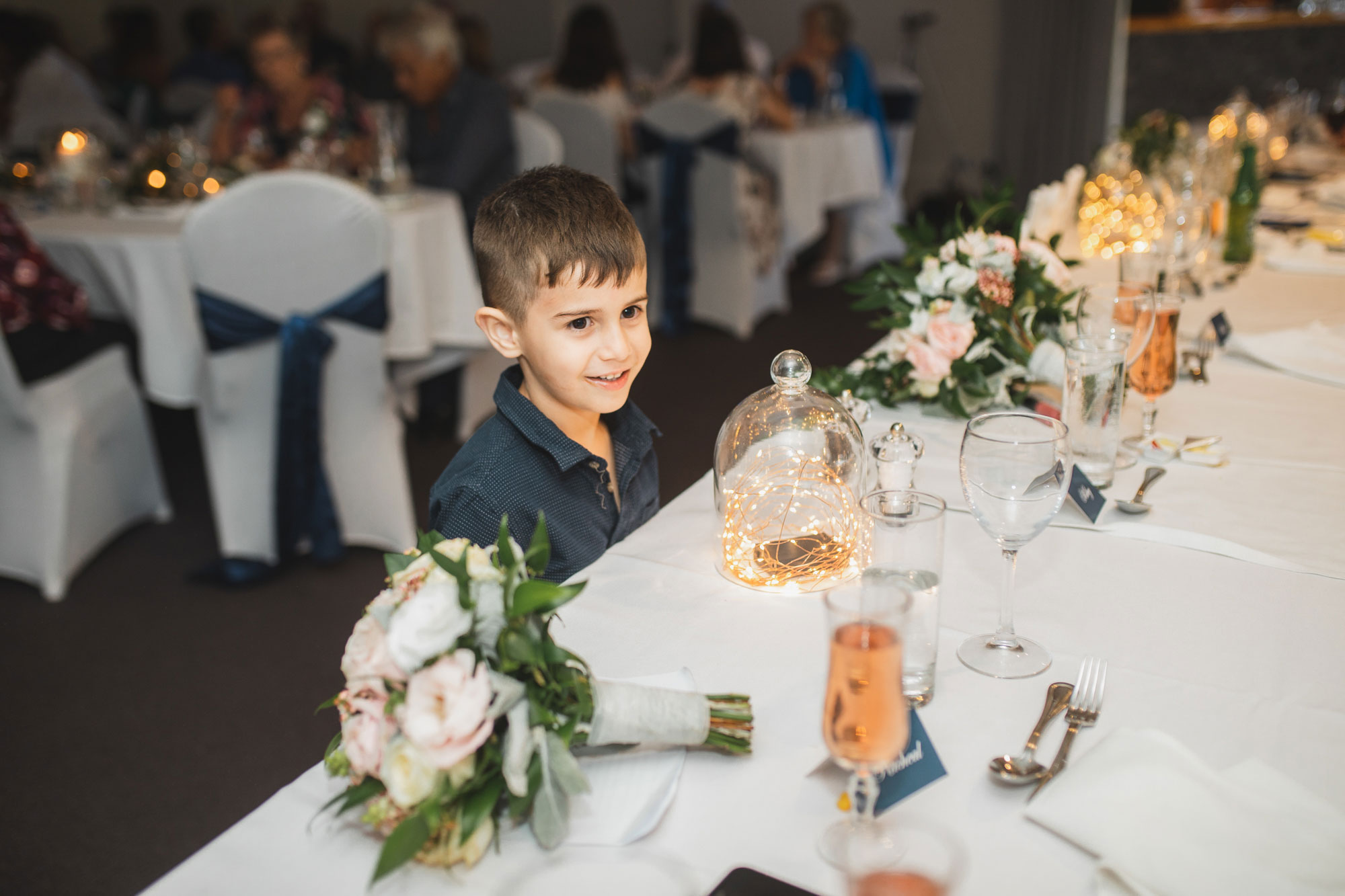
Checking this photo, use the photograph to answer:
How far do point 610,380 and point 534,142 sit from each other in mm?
2891

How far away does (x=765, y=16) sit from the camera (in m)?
9.16

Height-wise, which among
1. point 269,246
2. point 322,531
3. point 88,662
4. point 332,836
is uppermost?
point 269,246

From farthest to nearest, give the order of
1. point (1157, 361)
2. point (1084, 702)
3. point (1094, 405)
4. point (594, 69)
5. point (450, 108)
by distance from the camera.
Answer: point (594, 69) → point (450, 108) → point (1157, 361) → point (1094, 405) → point (1084, 702)

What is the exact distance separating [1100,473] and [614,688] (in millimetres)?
864

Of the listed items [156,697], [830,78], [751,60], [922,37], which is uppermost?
[922,37]

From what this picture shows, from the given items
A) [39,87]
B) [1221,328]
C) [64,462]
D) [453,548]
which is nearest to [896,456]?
[453,548]

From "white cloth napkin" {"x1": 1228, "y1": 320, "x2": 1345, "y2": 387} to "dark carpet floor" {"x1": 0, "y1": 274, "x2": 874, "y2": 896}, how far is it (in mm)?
1769

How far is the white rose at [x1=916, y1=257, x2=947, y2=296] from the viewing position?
1.53 meters

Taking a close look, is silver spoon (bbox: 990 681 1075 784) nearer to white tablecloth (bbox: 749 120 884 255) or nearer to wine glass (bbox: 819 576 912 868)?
wine glass (bbox: 819 576 912 868)

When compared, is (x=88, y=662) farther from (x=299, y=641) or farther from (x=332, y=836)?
(x=332, y=836)

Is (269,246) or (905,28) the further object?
(905,28)

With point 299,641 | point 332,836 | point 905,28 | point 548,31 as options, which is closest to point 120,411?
point 299,641

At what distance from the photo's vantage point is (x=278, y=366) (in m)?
2.65

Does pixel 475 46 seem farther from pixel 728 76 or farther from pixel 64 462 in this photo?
pixel 64 462
